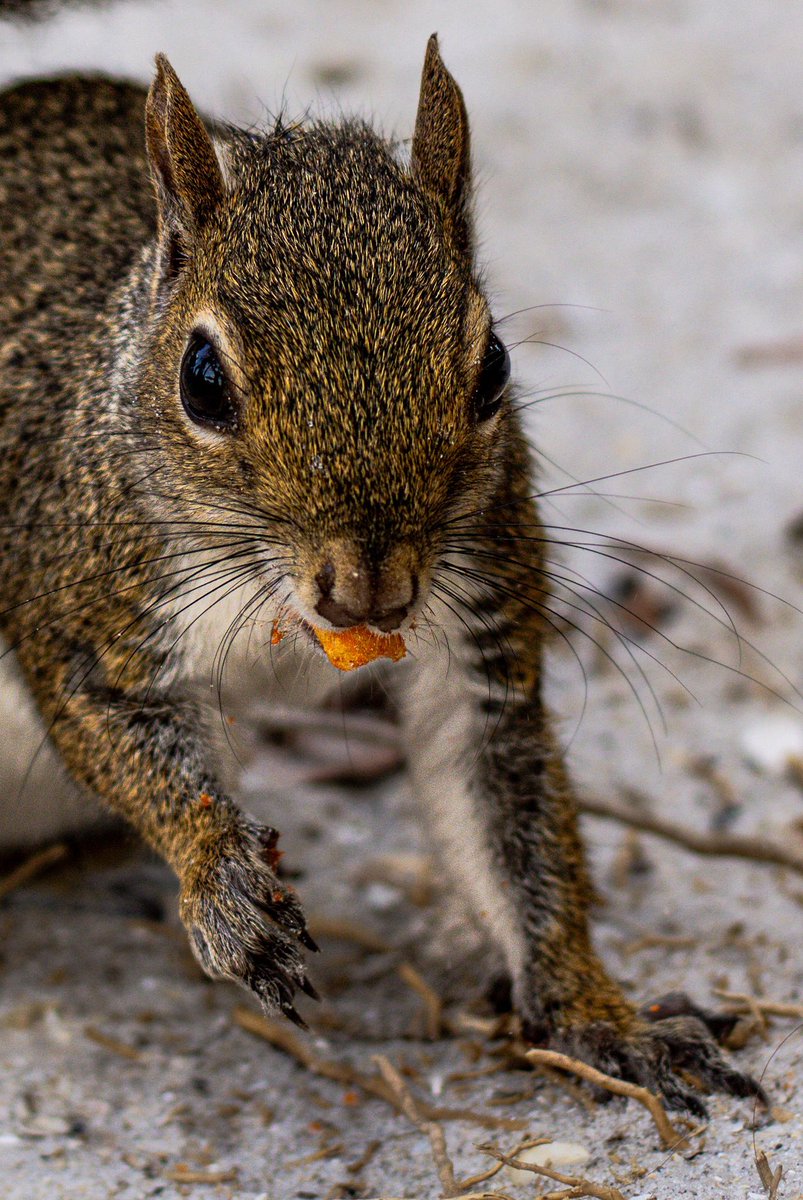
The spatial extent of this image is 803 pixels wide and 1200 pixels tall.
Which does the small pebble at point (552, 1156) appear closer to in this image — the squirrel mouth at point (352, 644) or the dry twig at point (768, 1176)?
the dry twig at point (768, 1176)

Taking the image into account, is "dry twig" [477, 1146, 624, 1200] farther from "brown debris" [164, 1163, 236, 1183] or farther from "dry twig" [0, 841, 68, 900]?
"dry twig" [0, 841, 68, 900]

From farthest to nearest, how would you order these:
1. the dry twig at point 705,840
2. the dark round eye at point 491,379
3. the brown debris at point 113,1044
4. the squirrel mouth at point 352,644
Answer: the dry twig at point 705,840, the brown debris at point 113,1044, the dark round eye at point 491,379, the squirrel mouth at point 352,644

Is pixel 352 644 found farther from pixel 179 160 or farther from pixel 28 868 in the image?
pixel 28 868

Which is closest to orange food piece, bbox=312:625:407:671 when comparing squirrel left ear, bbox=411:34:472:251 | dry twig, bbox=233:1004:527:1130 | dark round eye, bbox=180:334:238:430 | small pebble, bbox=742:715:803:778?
dark round eye, bbox=180:334:238:430

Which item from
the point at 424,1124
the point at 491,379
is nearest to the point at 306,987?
the point at 424,1124

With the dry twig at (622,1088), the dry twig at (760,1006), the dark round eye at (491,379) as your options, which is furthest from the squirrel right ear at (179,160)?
the dry twig at (760,1006)

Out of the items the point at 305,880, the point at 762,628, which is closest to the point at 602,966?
the point at 305,880
